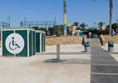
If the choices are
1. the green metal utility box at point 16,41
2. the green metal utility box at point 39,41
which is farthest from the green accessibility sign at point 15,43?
the green metal utility box at point 39,41

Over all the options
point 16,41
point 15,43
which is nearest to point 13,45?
point 15,43

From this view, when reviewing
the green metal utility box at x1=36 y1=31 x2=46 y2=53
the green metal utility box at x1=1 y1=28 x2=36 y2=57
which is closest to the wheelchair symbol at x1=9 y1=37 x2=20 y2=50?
the green metal utility box at x1=1 y1=28 x2=36 y2=57

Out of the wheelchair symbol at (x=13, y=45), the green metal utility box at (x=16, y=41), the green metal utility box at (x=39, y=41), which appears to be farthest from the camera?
the green metal utility box at (x=39, y=41)

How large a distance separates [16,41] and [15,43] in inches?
6.7

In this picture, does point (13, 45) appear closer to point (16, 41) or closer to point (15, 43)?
point (15, 43)

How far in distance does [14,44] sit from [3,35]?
37.8 inches

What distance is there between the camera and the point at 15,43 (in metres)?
22.7

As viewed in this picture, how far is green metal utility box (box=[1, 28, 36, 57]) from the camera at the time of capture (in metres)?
22.5

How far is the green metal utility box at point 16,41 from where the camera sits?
2253 centimetres

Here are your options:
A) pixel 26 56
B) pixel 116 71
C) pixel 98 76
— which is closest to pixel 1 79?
pixel 98 76

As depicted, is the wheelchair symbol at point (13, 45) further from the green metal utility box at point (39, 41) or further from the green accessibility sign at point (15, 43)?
the green metal utility box at point (39, 41)

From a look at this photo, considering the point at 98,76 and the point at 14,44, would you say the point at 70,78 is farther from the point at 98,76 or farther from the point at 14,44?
the point at 14,44

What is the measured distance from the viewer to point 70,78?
42.4 feet

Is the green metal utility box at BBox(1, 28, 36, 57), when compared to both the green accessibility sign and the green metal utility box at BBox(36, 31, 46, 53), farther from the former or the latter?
the green metal utility box at BBox(36, 31, 46, 53)
